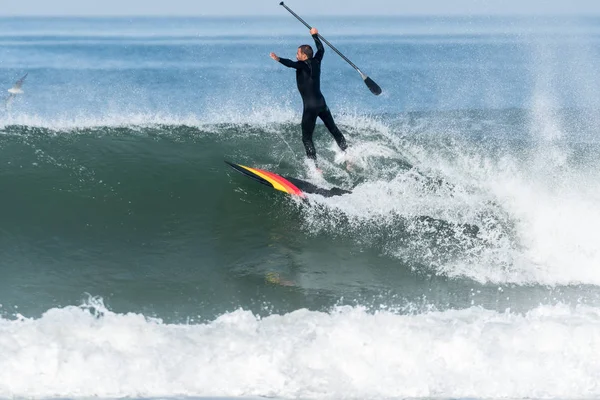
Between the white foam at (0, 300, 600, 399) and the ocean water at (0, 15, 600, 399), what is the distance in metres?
0.01

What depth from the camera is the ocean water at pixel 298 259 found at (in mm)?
4668

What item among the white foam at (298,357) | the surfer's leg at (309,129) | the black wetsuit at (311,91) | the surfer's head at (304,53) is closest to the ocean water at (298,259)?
the white foam at (298,357)

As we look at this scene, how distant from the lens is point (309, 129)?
26.3 feet

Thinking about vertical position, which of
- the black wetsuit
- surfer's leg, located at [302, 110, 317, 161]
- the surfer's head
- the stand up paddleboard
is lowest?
the stand up paddleboard

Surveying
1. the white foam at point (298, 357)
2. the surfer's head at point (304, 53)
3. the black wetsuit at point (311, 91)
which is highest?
the surfer's head at point (304, 53)

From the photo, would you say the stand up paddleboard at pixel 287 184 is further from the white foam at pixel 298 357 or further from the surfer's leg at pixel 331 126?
the white foam at pixel 298 357

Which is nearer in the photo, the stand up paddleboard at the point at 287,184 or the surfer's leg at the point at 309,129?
the stand up paddleboard at the point at 287,184

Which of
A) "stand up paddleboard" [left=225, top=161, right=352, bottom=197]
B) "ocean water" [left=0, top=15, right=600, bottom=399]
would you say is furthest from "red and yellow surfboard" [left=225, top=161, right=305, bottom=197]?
"ocean water" [left=0, top=15, right=600, bottom=399]

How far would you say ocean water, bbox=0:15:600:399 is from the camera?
467 centimetres

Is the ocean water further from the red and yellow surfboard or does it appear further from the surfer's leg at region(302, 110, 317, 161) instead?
the surfer's leg at region(302, 110, 317, 161)

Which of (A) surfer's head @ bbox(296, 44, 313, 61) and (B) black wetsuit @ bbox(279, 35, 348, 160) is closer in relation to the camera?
(A) surfer's head @ bbox(296, 44, 313, 61)

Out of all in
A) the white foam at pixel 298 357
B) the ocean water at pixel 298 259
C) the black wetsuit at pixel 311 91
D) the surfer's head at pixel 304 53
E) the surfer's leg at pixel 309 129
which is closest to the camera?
the white foam at pixel 298 357

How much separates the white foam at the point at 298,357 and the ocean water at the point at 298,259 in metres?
0.01

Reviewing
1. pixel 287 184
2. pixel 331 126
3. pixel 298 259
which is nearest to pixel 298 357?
pixel 298 259
